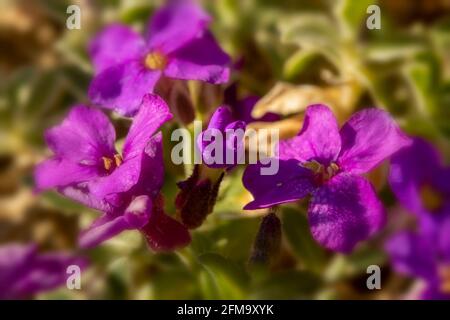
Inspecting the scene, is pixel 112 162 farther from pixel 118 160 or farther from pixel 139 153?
pixel 139 153

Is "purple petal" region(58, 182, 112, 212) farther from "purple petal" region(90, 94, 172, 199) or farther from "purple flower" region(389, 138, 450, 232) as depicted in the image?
"purple flower" region(389, 138, 450, 232)

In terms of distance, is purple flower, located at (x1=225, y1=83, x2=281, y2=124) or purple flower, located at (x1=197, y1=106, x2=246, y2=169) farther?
purple flower, located at (x1=225, y1=83, x2=281, y2=124)

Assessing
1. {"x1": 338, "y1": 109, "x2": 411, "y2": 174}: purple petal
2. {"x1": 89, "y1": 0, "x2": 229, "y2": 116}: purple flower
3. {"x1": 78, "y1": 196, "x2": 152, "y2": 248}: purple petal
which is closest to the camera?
{"x1": 78, "y1": 196, "x2": 152, "y2": 248}: purple petal

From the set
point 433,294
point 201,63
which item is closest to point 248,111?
point 201,63

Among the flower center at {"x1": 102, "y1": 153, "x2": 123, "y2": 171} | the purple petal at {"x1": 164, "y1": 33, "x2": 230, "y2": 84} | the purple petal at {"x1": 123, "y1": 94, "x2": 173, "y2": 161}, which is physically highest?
the purple petal at {"x1": 164, "y1": 33, "x2": 230, "y2": 84}

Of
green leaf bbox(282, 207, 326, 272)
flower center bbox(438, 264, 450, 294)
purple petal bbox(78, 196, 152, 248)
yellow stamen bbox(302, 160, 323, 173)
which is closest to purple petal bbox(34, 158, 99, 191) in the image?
purple petal bbox(78, 196, 152, 248)

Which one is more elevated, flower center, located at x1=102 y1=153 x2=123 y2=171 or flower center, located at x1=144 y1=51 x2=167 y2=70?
flower center, located at x1=144 y1=51 x2=167 y2=70
